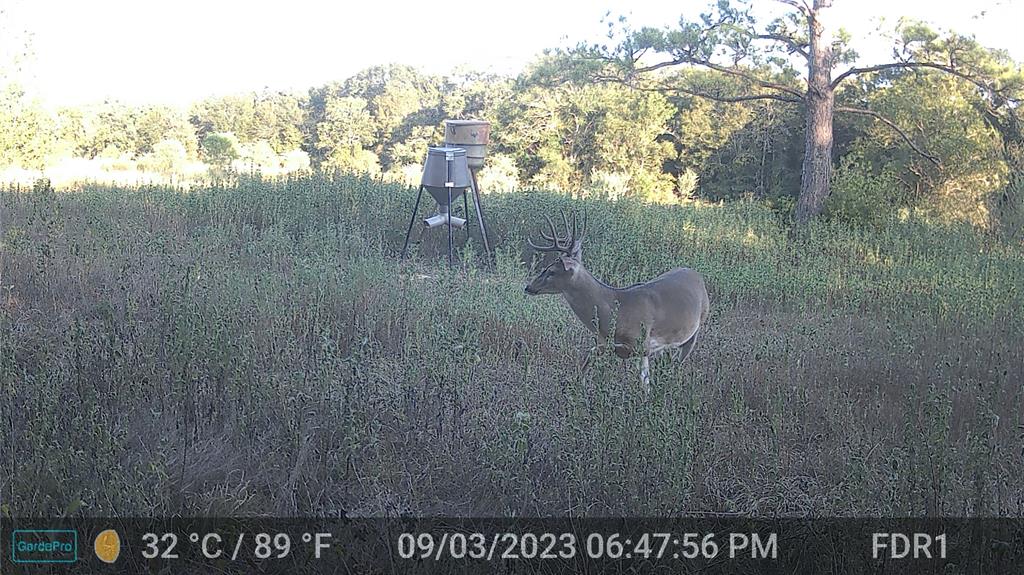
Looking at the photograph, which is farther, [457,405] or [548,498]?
[457,405]

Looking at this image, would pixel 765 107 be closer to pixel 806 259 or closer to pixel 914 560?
pixel 806 259

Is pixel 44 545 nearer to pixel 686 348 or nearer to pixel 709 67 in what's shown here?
pixel 686 348

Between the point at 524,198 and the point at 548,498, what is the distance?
8913 mm

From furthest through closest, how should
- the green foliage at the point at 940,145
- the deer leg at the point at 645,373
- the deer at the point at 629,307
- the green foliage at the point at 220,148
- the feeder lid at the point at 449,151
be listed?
the green foliage at the point at 220,148, the green foliage at the point at 940,145, the feeder lid at the point at 449,151, the deer at the point at 629,307, the deer leg at the point at 645,373

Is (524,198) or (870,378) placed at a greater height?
(524,198)

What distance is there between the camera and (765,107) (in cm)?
2734

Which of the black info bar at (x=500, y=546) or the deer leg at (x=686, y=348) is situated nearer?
the black info bar at (x=500, y=546)

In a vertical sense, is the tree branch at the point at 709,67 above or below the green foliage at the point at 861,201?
above

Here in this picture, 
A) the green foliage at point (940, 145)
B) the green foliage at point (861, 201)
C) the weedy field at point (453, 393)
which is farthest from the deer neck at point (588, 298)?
the green foliage at point (940, 145)

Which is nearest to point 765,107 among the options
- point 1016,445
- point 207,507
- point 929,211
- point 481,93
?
point 929,211

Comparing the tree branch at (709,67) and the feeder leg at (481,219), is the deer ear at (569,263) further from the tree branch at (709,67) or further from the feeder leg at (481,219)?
the tree branch at (709,67)

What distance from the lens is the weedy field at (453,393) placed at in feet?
11.6

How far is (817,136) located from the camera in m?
14.8

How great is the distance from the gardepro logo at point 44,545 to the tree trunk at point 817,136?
42.5 feet
